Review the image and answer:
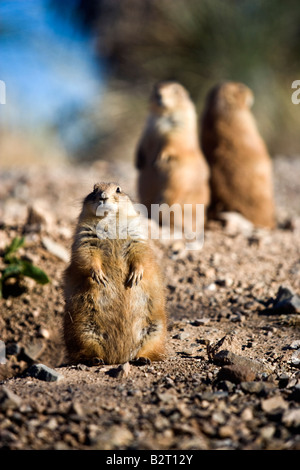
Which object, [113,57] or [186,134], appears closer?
[186,134]

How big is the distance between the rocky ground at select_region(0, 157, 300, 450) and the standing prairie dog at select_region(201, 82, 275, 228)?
2.53ft

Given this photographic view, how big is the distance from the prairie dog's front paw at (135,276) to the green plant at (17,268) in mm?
1590

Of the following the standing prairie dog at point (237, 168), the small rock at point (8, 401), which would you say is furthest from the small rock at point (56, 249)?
the standing prairie dog at point (237, 168)

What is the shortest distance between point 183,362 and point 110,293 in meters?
0.63

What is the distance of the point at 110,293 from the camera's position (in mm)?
3934

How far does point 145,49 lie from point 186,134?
37.3 feet

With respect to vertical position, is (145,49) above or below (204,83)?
above

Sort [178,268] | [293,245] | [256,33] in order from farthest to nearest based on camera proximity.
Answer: [256,33] < [293,245] < [178,268]

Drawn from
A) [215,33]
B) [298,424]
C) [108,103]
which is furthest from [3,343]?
[215,33]

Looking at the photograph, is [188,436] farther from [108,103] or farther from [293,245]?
[108,103]

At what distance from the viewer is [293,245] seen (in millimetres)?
6840
